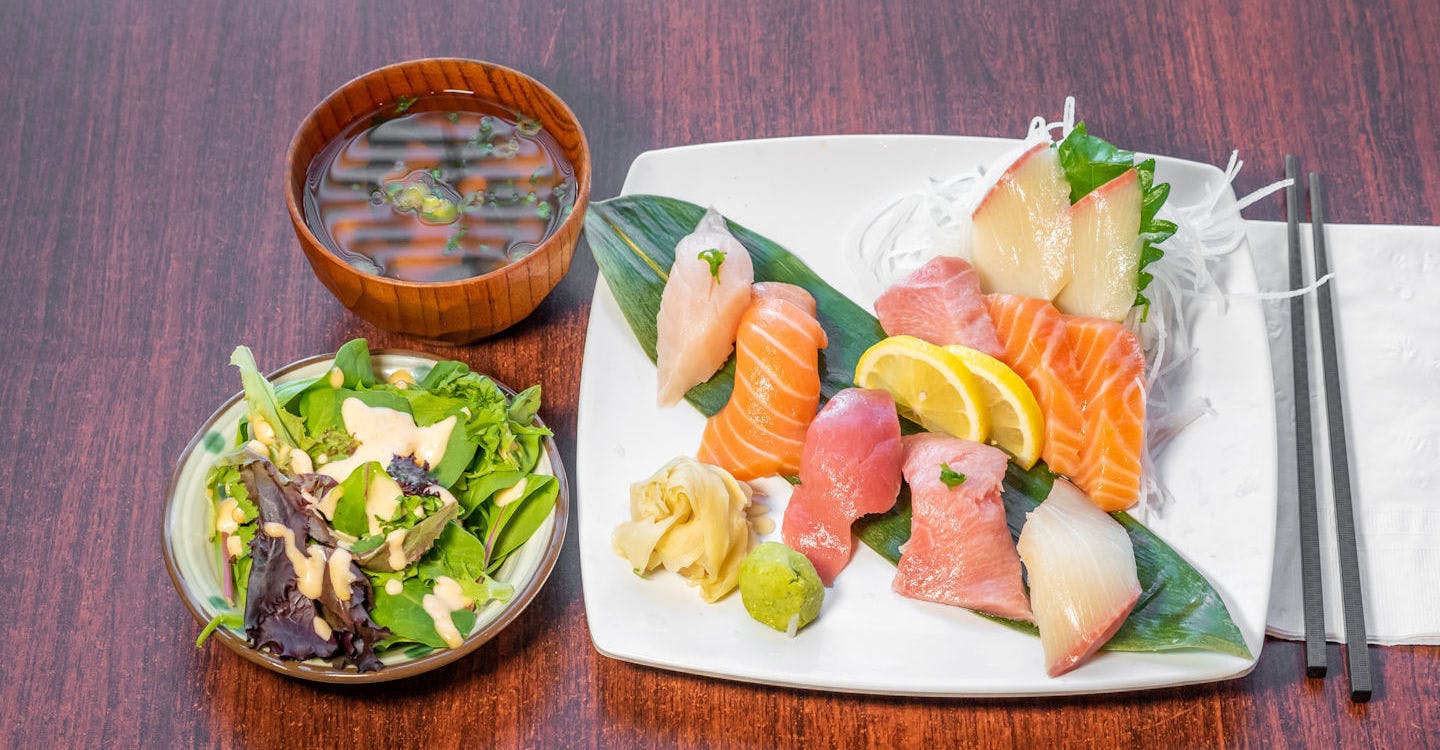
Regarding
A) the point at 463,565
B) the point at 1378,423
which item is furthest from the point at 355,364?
the point at 1378,423

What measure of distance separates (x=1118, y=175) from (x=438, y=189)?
1.40 metres

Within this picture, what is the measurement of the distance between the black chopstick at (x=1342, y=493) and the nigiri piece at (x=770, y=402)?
1.06m

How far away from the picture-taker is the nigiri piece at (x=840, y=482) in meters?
2.25

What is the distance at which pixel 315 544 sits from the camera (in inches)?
82.0

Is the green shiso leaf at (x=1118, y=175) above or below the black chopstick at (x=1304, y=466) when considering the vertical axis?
above

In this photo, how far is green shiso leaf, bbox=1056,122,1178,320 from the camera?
248 cm

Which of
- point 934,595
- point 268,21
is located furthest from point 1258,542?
point 268,21

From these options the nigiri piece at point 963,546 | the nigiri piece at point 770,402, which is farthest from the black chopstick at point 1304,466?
the nigiri piece at point 770,402

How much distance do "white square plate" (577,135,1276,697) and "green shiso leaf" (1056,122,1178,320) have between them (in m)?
0.21

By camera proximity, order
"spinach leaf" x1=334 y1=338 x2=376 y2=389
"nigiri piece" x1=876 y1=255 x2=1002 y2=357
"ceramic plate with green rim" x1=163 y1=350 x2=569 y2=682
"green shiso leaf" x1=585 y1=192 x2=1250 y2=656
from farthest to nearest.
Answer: "nigiri piece" x1=876 y1=255 x2=1002 y2=357 → "spinach leaf" x1=334 y1=338 x2=376 y2=389 → "green shiso leaf" x1=585 y1=192 x2=1250 y2=656 → "ceramic plate with green rim" x1=163 y1=350 x2=569 y2=682

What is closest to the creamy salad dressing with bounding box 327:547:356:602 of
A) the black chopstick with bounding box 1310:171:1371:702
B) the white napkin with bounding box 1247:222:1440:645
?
the white napkin with bounding box 1247:222:1440:645

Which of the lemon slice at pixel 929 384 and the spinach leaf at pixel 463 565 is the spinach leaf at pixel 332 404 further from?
the lemon slice at pixel 929 384

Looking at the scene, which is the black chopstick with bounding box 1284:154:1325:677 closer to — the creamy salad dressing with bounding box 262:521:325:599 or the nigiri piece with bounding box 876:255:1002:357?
the nigiri piece with bounding box 876:255:1002:357

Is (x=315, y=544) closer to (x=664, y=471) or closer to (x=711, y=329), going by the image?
(x=664, y=471)
